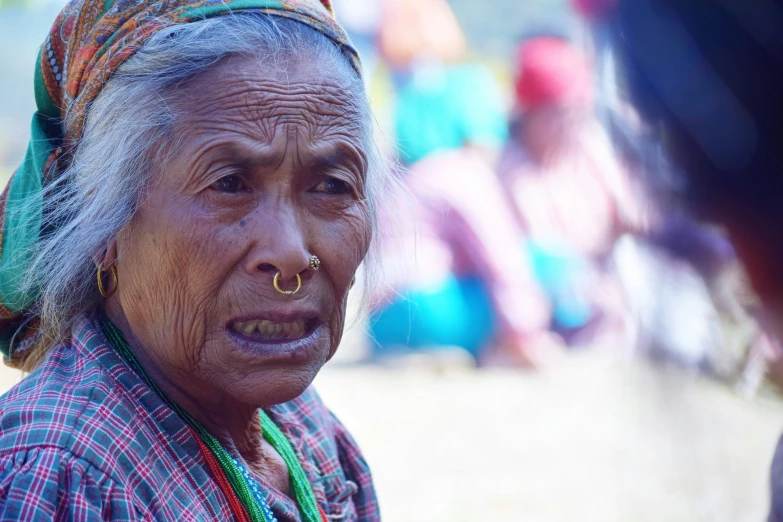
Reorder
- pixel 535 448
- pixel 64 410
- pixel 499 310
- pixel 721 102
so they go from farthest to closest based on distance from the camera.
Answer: pixel 499 310, pixel 535 448, pixel 64 410, pixel 721 102

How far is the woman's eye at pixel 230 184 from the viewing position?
5.81ft

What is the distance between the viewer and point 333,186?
1.92m

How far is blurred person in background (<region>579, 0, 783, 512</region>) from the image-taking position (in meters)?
1.23

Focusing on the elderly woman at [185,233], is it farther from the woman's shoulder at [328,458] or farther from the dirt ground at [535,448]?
the dirt ground at [535,448]

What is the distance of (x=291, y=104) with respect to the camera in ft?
5.98

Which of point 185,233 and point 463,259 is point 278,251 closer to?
point 185,233

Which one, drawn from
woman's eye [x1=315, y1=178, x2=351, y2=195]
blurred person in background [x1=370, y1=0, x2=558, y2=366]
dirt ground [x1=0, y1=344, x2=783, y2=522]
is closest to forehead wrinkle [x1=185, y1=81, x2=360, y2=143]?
woman's eye [x1=315, y1=178, x2=351, y2=195]

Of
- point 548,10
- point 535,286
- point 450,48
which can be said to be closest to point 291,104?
point 535,286

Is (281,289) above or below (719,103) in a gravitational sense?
below

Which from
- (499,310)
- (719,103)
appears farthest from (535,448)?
(719,103)

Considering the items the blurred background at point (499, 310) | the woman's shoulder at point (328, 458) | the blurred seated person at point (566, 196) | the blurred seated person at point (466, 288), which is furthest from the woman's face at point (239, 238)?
the blurred seated person at point (566, 196)

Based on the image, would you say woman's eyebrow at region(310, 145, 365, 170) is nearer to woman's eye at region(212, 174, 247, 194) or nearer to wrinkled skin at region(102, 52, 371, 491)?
wrinkled skin at region(102, 52, 371, 491)

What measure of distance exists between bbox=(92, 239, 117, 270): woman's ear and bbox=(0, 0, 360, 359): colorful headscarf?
17 cm

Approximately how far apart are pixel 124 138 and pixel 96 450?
0.63 m
